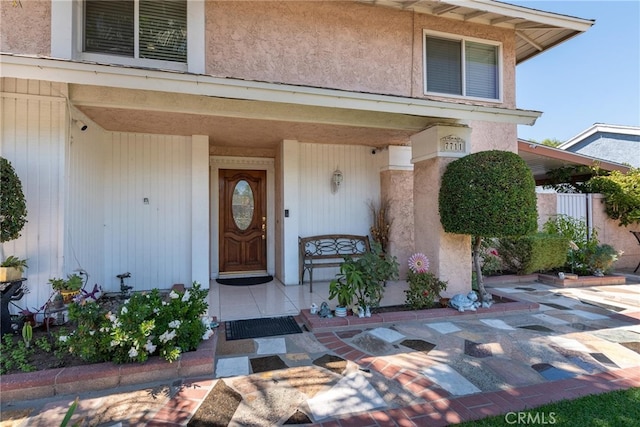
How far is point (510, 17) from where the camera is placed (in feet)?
→ 19.7


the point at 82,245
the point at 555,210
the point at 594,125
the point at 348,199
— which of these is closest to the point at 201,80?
the point at 82,245

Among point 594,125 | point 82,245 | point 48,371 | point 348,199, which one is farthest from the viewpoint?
point 594,125

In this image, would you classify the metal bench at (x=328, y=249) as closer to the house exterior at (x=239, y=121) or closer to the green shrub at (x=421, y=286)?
the house exterior at (x=239, y=121)

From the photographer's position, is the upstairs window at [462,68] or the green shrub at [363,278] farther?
the upstairs window at [462,68]

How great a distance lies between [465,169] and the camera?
4500mm

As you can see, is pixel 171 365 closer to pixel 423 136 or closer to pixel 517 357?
pixel 517 357

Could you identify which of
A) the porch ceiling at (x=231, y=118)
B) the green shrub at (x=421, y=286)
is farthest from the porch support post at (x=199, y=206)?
the green shrub at (x=421, y=286)

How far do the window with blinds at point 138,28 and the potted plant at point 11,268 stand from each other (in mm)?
3070

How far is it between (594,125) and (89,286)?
22.2 m

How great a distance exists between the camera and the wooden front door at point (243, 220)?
717 cm

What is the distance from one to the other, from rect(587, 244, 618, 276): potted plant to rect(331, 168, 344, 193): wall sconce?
5.78 metres

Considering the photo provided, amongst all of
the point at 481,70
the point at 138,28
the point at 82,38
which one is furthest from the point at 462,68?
the point at 82,38

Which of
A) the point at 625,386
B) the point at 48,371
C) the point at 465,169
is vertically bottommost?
the point at 625,386

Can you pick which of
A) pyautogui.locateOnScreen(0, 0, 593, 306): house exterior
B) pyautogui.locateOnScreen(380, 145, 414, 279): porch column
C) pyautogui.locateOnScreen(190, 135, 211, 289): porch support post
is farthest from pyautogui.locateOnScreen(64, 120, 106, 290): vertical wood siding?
pyautogui.locateOnScreen(380, 145, 414, 279): porch column
